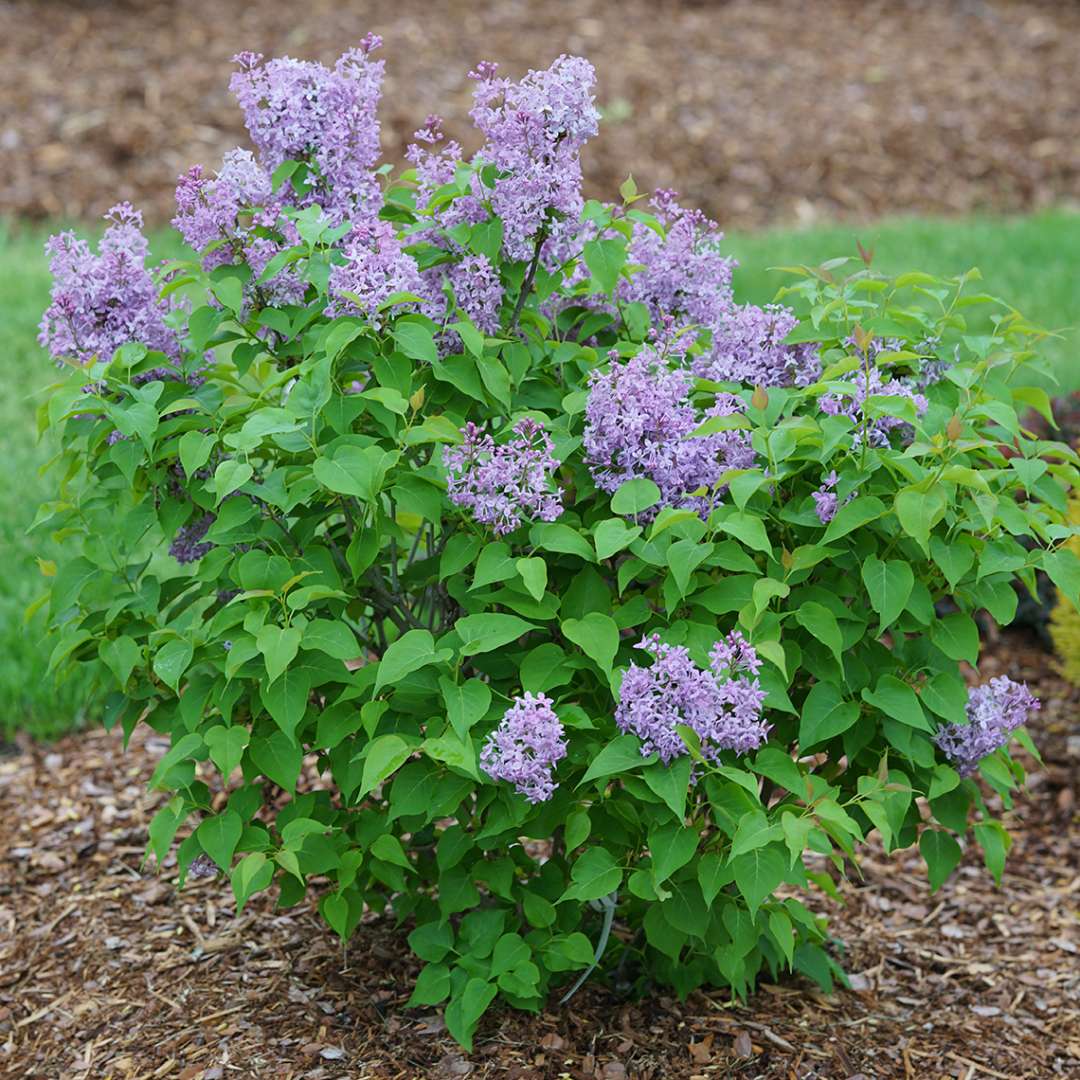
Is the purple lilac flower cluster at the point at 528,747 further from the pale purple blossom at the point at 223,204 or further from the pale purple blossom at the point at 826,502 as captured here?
the pale purple blossom at the point at 223,204

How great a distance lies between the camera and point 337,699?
2.60 m

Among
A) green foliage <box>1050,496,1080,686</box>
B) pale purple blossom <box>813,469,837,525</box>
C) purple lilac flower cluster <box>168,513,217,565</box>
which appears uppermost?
pale purple blossom <box>813,469,837,525</box>

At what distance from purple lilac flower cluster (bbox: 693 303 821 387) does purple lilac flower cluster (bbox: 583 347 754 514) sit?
24cm

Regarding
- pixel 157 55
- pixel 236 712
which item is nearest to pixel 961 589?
pixel 236 712

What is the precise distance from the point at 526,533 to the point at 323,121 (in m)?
0.88

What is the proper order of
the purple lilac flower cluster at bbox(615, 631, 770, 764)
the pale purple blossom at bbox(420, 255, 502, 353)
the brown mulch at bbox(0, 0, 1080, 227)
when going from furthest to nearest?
the brown mulch at bbox(0, 0, 1080, 227) < the pale purple blossom at bbox(420, 255, 502, 353) < the purple lilac flower cluster at bbox(615, 631, 770, 764)

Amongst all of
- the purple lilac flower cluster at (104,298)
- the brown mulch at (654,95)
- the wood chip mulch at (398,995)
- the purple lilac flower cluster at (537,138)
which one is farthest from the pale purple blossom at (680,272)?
the brown mulch at (654,95)

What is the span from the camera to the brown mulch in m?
9.39

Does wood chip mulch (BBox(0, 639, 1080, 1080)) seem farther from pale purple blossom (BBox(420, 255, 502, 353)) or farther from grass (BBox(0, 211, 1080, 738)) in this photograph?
pale purple blossom (BBox(420, 255, 502, 353))

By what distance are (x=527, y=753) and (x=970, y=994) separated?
5.19 ft

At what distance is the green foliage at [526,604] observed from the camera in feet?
7.92

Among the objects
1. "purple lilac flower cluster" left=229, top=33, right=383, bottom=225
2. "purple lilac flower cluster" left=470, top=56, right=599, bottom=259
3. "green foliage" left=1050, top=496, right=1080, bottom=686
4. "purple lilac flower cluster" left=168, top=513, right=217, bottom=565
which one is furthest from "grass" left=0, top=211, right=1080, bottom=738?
"purple lilac flower cluster" left=470, top=56, right=599, bottom=259

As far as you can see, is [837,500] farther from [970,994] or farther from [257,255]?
[970,994]

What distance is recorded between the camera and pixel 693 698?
2.34 metres
